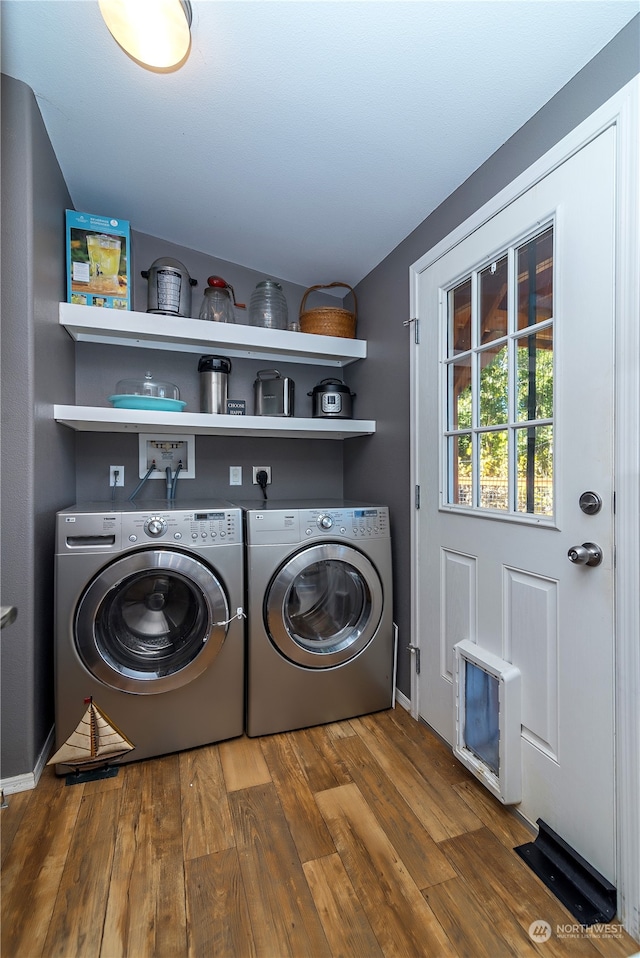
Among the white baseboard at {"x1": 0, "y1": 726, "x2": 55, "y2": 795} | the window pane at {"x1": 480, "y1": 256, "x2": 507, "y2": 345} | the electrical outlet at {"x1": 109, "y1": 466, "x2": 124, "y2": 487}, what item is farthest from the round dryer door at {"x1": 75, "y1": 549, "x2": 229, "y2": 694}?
the window pane at {"x1": 480, "y1": 256, "x2": 507, "y2": 345}

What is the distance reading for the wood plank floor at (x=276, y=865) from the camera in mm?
1005

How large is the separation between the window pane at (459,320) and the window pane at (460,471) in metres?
0.36

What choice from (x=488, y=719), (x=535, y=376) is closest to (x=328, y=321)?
(x=535, y=376)

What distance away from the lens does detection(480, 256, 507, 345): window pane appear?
1.45 m

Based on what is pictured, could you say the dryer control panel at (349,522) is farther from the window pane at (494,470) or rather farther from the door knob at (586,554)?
the door knob at (586,554)

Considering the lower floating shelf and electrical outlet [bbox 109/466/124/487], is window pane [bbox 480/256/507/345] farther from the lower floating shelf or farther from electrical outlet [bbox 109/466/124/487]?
electrical outlet [bbox 109/466/124/487]

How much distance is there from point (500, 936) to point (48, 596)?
5.75ft

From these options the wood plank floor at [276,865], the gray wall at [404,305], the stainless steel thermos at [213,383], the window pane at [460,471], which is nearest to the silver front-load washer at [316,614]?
the gray wall at [404,305]

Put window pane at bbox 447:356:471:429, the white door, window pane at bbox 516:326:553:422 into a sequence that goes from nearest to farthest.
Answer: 1. the white door
2. window pane at bbox 516:326:553:422
3. window pane at bbox 447:356:471:429

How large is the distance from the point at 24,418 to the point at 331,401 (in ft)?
4.49

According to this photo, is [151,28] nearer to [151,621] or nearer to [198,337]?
[198,337]

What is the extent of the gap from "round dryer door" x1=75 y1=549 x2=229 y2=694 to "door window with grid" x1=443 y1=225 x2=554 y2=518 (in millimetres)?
1070

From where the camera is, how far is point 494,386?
150 centimetres

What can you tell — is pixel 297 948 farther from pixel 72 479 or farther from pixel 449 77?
pixel 449 77
